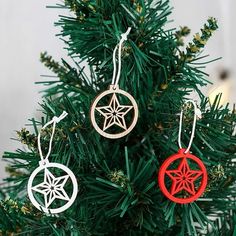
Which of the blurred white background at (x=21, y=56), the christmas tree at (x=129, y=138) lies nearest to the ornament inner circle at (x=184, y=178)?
the christmas tree at (x=129, y=138)

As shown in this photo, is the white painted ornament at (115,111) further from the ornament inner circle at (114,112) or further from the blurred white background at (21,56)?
the blurred white background at (21,56)

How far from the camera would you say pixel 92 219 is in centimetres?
48

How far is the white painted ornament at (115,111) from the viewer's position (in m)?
0.44

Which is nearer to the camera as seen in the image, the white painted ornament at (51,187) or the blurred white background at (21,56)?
the white painted ornament at (51,187)

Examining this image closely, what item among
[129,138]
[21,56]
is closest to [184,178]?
[129,138]

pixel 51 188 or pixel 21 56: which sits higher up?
pixel 21 56

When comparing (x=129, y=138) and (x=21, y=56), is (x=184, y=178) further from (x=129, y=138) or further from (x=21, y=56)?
(x=21, y=56)

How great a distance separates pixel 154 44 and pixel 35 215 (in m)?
0.21

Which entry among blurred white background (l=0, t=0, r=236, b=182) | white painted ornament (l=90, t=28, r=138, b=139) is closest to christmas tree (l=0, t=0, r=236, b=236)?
white painted ornament (l=90, t=28, r=138, b=139)

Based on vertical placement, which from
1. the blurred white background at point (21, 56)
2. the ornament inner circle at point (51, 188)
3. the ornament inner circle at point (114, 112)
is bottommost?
the ornament inner circle at point (51, 188)

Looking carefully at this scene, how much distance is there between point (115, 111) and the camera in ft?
1.48

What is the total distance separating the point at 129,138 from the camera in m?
0.50

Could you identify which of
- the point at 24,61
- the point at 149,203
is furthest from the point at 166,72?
the point at 24,61

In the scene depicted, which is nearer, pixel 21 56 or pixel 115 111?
pixel 115 111
